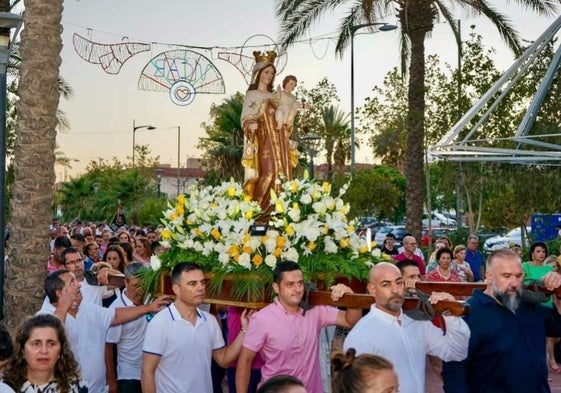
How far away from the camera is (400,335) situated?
6.01 meters

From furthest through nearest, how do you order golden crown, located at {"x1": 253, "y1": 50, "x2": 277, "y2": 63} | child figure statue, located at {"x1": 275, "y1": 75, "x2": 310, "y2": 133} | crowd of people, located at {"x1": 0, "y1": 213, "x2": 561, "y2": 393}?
golden crown, located at {"x1": 253, "y1": 50, "x2": 277, "y2": 63}, child figure statue, located at {"x1": 275, "y1": 75, "x2": 310, "y2": 133}, crowd of people, located at {"x1": 0, "y1": 213, "x2": 561, "y2": 393}

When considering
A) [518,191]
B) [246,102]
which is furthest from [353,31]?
[246,102]

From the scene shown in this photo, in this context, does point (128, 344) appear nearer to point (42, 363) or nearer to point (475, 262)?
point (42, 363)

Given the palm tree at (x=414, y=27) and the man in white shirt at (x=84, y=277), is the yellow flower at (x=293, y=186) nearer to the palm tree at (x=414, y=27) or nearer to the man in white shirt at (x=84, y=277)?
the man in white shirt at (x=84, y=277)

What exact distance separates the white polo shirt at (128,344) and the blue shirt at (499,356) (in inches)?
122

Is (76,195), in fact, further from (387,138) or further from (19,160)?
(19,160)

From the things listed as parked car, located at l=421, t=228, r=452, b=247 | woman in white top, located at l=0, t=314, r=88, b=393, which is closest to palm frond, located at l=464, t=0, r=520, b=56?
parked car, located at l=421, t=228, r=452, b=247

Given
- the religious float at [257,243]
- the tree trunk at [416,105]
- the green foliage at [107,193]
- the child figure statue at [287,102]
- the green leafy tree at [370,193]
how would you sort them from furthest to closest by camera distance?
1. the green foliage at [107,193]
2. the green leafy tree at [370,193]
3. the tree trunk at [416,105]
4. the child figure statue at [287,102]
5. the religious float at [257,243]

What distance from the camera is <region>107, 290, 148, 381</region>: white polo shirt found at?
8.24 metres

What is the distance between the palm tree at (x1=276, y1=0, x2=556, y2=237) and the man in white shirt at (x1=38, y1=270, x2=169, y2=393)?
1471 cm

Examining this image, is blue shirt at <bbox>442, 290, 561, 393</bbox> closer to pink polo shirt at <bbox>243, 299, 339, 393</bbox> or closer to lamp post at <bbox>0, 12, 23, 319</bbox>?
pink polo shirt at <bbox>243, 299, 339, 393</bbox>

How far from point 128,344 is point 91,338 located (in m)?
1.10

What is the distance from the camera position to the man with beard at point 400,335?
5.92 m

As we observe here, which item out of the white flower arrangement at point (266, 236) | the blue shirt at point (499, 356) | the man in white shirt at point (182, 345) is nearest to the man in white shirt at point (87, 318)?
the man in white shirt at point (182, 345)
